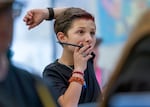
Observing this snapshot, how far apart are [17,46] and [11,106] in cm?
254

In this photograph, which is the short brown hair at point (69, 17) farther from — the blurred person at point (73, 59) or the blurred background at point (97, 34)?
the blurred background at point (97, 34)

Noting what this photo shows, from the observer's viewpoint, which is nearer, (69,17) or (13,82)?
(13,82)

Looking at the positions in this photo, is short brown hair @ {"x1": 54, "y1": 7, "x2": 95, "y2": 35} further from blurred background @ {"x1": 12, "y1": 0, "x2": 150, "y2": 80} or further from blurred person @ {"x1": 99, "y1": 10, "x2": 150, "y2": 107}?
blurred person @ {"x1": 99, "y1": 10, "x2": 150, "y2": 107}

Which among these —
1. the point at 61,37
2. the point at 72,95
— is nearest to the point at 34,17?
the point at 61,37

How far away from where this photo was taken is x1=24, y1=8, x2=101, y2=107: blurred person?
6.40 feet

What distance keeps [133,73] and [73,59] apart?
58.4 inches

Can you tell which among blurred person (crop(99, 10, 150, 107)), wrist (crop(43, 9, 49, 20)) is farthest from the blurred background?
blurred person (crop(99, 10, 150, 107))

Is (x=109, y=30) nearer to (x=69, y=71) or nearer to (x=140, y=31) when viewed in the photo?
(x=69, y=71)

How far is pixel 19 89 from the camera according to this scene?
3.45ft

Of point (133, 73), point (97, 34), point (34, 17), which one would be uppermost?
point (133, 73)

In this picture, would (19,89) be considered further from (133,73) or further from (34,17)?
(34,17)

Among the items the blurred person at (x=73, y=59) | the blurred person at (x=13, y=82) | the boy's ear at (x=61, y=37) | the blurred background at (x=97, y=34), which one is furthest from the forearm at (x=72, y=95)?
the blurred background at (x=97, y=34)

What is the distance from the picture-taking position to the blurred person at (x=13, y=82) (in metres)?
1.00

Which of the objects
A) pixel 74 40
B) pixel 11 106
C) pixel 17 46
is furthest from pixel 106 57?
pixel 11 106
